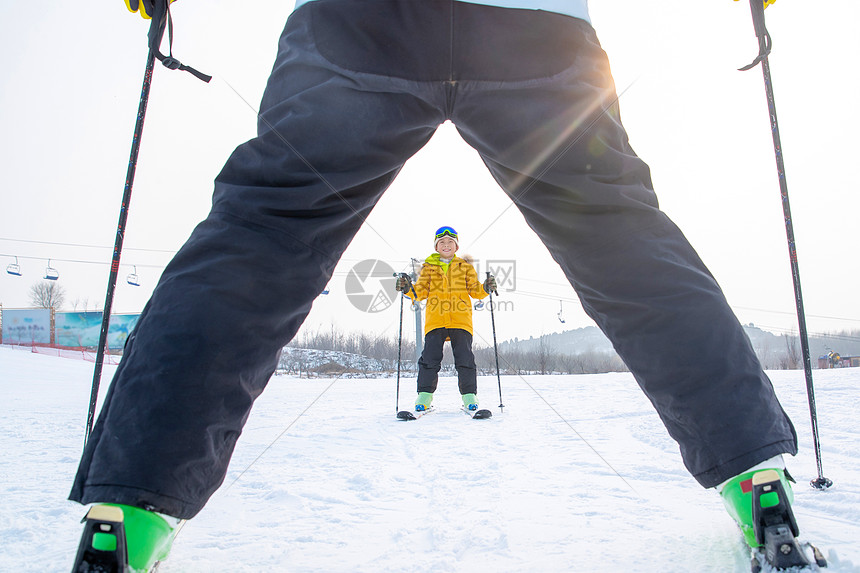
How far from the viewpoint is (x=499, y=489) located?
1.55 m

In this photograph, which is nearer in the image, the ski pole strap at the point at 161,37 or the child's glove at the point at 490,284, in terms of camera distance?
the ski pole strap at the point at 161,37

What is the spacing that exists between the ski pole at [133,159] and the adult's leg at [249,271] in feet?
1.00

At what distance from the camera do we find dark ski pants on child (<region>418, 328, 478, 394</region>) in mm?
4426

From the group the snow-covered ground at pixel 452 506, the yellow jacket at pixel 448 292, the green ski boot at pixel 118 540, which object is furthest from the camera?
the yellow jacket at pixel 448 292

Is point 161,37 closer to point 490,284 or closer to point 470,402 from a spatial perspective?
point 470,402

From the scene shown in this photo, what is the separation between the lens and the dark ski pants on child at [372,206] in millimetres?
774

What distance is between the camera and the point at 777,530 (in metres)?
0.78

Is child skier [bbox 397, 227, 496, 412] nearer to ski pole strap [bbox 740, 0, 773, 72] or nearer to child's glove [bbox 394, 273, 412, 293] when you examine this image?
child's glove [bbox 394, 273, 412, 293]

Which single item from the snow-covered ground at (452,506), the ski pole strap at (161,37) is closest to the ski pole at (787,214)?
the snow-covered ground at (452,506)

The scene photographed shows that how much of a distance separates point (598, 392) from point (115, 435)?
4725mm

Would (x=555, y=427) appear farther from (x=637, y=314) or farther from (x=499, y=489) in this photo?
(x=637, y=314)

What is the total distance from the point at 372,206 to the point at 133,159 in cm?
64

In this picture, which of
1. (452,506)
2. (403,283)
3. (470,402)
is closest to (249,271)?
(452,506)

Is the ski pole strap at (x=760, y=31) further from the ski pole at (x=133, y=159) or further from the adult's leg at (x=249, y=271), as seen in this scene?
the ski pole at (x=133, y=159)
